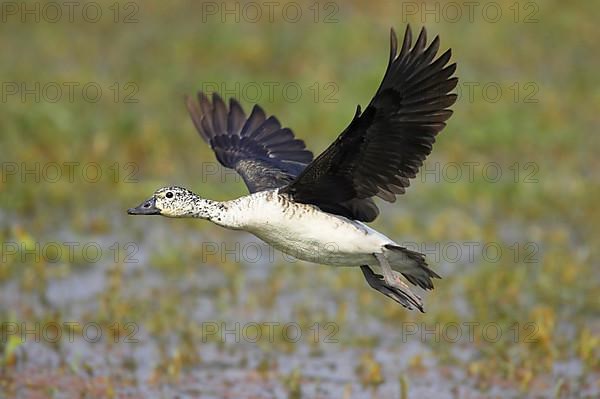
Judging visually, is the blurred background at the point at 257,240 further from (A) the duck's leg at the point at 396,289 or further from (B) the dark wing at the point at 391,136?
(B) the dark wing at the point at 391,136

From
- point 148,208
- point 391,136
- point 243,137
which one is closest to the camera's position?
point 391,136

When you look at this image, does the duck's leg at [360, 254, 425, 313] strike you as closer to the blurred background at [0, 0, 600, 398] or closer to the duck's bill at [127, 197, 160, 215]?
the blurred background at [0, 0, 600, 398]

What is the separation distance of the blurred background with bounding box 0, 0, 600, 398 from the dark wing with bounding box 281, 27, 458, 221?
1.70 metres

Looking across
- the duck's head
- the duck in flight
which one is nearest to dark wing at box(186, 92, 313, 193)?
the duck in flight

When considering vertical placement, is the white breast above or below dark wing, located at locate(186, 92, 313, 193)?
below

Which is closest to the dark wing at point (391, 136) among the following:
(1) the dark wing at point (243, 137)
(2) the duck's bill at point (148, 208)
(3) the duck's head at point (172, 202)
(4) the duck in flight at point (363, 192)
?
(4) the duck in flight at point (363, 192)

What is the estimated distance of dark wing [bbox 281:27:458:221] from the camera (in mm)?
6031

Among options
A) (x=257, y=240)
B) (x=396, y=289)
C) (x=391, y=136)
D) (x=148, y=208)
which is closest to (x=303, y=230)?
(x=396, y=289)

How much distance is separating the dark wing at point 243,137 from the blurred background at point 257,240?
1396 mm

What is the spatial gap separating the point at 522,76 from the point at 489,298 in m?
5.87

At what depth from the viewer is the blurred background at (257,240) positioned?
27.0 feet

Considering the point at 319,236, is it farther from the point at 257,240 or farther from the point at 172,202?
the point at 257,240

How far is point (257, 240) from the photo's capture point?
10.8 meters

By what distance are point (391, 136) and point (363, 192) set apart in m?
0.49
